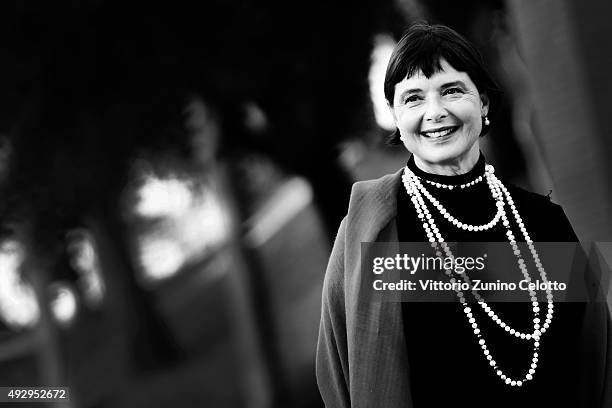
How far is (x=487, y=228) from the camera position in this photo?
1.93m

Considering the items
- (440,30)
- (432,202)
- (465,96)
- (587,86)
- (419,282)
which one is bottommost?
(419,282)

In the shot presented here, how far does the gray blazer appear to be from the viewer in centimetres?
185

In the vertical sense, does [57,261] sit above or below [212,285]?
below

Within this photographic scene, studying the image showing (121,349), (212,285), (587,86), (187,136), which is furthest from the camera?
(212,285)

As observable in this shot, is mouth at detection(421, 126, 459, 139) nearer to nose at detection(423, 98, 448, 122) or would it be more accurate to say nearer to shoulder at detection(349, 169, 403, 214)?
nose at detection(423, 98, 448, 122)

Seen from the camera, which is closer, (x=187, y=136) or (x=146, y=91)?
(x=146, y=91)

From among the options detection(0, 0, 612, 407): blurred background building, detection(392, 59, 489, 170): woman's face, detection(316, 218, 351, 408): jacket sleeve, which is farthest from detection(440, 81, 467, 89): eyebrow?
detection(0, 0, 612, 407): blurred background building

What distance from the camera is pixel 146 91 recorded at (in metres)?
7.12

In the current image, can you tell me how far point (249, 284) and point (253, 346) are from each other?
0.75 meters

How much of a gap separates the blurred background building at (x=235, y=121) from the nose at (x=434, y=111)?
52 cm

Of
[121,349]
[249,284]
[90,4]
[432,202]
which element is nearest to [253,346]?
[249,284]

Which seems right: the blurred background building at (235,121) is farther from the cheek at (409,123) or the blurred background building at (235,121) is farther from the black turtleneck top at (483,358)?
the cheek at (409,123)

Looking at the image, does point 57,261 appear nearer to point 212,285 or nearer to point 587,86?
point 587,86

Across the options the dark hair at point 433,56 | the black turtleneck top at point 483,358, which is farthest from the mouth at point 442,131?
the black turtleneck top at point 483,358
